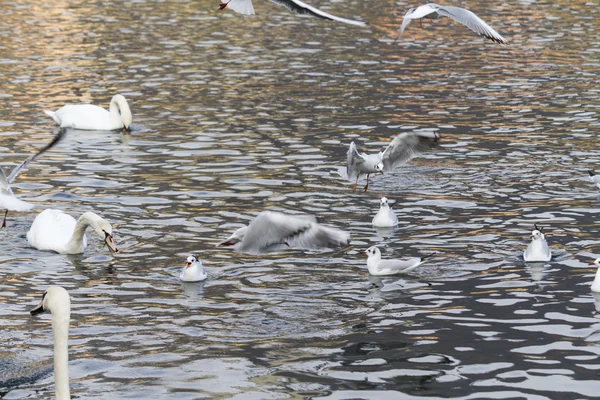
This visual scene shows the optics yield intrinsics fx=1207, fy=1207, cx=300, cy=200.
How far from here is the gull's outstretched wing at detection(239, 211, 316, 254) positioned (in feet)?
44.6

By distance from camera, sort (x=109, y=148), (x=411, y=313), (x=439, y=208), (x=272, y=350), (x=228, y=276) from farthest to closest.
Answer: (x=109, y=148) < (x=439, y=208) < (x=228, y=276) < (x=411, y=313) < (x=272, y=350)

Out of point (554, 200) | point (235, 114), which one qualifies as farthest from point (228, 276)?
point (235, 114)

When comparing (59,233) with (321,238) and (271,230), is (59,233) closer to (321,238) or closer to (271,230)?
(271,230)

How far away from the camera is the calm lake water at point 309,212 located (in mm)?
11430

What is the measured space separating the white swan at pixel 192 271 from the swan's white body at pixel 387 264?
6.62ft

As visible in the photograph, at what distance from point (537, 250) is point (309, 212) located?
4.07 meters

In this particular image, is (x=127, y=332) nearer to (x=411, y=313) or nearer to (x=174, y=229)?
(x=411, y=313)

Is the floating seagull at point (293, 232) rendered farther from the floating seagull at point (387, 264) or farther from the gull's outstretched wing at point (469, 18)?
the gull's outstretched wing at point (469, 18)

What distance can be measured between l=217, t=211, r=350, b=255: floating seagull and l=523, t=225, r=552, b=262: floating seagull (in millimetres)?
2479

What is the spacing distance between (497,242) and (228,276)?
3675 mm

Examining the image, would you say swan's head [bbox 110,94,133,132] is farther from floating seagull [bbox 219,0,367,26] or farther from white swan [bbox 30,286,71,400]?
white swan [bbox 30,286,71,400]

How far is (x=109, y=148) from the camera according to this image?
76.5 feet

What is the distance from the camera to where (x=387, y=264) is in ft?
47.1

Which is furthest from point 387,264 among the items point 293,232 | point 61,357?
point 61,357
